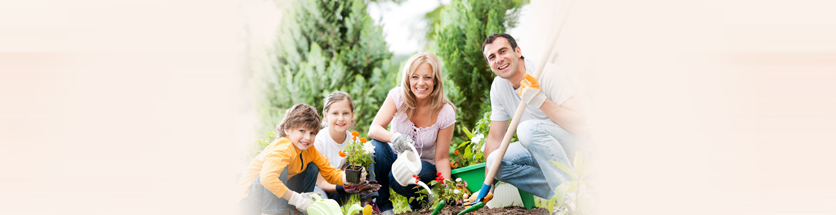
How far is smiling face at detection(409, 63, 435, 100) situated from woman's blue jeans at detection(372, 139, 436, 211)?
357 millimetres

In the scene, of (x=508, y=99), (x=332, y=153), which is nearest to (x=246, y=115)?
(x=332, y=153)

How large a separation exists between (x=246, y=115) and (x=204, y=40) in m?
0.51

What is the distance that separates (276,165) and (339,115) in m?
0.49

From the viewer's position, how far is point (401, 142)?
2.35 m

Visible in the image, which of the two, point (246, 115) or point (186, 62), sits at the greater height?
point (186, 62)

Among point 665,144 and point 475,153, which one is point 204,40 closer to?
point 665,144

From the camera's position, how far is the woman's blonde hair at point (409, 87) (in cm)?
245

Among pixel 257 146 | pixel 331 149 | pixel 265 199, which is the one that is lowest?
pixel 265 199

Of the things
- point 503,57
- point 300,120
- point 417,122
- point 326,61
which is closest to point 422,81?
point 417,122

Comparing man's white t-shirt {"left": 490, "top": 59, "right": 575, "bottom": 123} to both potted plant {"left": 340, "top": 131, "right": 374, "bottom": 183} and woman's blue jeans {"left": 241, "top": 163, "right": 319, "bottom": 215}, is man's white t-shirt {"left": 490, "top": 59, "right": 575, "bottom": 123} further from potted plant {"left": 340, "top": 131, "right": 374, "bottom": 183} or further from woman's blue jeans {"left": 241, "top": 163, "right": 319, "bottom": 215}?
woman's blue jeans {"left": 241, "top": 163, "right": 319, "bottom": 215}

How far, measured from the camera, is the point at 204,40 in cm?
157

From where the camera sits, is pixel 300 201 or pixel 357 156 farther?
pixel 357 156

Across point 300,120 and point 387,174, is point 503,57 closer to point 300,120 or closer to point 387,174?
point 387,174

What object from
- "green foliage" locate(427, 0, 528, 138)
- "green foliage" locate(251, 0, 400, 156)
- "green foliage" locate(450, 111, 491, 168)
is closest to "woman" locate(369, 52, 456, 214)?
"green foliage" locate(450, 111, 491, 168)
